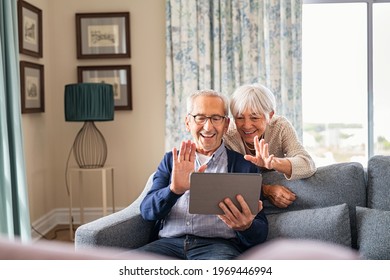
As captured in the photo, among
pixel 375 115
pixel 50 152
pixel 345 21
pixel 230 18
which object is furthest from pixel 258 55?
pixel 50 152

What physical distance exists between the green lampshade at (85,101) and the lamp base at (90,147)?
1.29ft

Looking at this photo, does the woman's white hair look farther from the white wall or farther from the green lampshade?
the white wall

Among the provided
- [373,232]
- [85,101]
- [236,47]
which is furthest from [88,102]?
[373,232]

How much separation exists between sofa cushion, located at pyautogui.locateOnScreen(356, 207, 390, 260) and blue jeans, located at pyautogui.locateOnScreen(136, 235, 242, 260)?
430 millimetres

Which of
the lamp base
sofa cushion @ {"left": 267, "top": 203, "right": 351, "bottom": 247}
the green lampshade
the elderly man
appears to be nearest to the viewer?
the elderly man

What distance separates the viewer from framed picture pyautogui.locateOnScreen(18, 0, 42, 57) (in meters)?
3.75

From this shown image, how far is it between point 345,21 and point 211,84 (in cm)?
114

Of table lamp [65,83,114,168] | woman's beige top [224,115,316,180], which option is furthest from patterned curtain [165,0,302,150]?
woman's beige top [224,115,316,180]

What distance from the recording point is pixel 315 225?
2043 mm

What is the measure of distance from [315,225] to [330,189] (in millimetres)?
179

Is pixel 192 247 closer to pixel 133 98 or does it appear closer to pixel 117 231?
pixel 117 231

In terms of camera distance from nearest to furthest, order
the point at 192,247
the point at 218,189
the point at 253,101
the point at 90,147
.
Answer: the point at 218,189 → the point at 192,247 → the point at 253,101 → the point at 90,147

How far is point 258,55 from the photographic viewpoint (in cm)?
430

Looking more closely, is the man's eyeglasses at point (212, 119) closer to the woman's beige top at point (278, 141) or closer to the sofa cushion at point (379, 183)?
the woman's beige top at point (278, 141)
